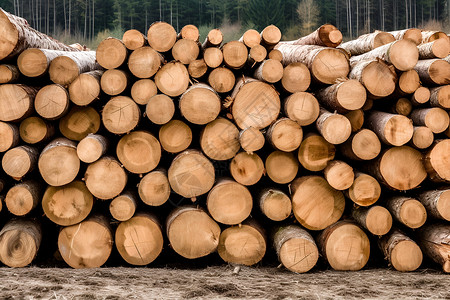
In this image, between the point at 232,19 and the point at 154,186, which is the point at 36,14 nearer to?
the point at 232,19

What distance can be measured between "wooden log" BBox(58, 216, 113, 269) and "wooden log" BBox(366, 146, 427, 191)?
7.72ft

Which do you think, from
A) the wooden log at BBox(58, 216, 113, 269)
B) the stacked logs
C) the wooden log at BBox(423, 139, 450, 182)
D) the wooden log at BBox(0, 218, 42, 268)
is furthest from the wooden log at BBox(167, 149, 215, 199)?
the wooden log at BBox(423, 139, 450, 182)

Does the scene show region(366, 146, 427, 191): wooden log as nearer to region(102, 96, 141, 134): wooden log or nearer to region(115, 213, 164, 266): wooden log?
region(115, 213, 164, 266): wooden log

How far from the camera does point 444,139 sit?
3176mm

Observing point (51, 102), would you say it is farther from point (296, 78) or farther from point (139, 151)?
point (296, 78)

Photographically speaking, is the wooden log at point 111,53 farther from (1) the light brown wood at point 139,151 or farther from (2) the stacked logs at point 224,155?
(1) the light brown wood at point 139,151

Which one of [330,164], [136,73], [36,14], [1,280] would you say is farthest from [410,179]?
[36,14]

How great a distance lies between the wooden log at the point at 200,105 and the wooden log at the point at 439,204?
190 centimetres

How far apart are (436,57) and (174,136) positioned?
2.54 meters

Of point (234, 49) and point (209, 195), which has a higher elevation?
point (234, 49)

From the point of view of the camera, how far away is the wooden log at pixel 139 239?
324 centimetres

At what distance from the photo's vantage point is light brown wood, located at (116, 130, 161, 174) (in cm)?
321

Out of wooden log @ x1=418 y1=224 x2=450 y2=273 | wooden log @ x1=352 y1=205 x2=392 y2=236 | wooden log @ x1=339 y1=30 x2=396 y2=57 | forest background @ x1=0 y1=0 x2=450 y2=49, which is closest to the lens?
wooden log @ x1=418 y1=224 x2=450 y2=273

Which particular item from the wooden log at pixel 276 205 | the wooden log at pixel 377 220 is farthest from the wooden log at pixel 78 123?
the wooden log at pixel 377 220
